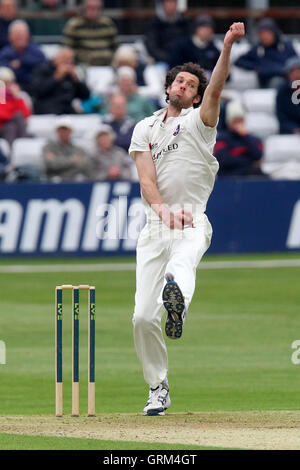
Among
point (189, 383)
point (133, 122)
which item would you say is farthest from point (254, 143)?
point (189, 383)

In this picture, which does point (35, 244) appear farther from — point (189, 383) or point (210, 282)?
point (189, 383)

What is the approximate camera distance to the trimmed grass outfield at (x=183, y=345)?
1090cm

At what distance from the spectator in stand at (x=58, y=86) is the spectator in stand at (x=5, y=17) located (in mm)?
1244

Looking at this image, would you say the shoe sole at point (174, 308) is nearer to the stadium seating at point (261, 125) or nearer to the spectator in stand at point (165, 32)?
the stadium seating at point (261, 125)

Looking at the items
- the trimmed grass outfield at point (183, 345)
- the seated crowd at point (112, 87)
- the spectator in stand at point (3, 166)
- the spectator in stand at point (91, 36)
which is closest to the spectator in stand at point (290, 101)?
the seated crowd at point (112, 87)

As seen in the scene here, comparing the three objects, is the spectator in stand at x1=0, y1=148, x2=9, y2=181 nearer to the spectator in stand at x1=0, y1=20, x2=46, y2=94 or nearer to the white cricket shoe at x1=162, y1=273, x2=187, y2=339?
the spectator in stand at x1=0, y1=20, x2=46, y2=94

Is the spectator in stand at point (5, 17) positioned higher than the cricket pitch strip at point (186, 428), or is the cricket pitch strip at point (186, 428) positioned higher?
the spectator in stand at point (5, 17)

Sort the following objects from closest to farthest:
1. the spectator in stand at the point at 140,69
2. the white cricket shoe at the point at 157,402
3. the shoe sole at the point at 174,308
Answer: the shoe sole at the point at 174,308
the white cricket shoe at the point at 157,402
the spectator in stand at the point at 140,69

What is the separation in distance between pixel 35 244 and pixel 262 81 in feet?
19.4

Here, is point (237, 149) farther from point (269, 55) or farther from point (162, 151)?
point (162, 151)

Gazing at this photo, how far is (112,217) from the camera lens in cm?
1967

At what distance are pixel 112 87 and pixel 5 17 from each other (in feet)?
7.44

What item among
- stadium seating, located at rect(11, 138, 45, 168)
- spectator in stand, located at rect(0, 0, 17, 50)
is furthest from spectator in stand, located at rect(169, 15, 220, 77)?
stadium seating, located at rect(11, 138, 45, 168)

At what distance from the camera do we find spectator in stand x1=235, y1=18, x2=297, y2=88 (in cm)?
2283
